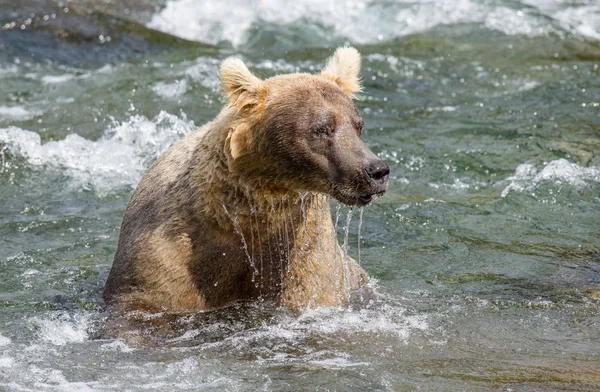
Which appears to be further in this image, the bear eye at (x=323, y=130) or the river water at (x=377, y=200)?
the bear eye at (x=323, y=130)

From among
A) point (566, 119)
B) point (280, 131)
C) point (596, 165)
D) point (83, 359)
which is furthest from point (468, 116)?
point (83, 359)

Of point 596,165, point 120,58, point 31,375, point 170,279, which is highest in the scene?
point 120,58

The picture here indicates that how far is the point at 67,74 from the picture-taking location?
13.5m

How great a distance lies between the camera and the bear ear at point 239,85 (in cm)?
625

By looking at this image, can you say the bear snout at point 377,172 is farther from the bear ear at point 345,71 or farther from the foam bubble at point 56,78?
the foam bubble at point 56,78

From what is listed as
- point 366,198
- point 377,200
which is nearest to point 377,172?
point 366,198

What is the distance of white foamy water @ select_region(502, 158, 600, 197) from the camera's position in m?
9.80

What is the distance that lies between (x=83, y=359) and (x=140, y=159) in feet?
15.5

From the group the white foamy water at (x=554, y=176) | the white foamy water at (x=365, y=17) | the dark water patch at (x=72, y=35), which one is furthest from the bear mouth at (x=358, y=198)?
the white foamy water at (x=365, y=17)

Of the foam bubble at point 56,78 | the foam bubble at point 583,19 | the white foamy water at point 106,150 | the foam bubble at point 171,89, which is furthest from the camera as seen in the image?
the foam bubble at point 583,19

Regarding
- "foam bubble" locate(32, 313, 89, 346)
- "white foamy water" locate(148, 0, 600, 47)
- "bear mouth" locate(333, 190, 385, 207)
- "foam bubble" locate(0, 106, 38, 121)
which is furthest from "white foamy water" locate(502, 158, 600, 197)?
"white foamy water" locate(148, 0, 600, 47)

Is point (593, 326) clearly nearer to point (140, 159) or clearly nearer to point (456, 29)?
point (140, 159)

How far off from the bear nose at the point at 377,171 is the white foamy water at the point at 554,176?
12.9ft

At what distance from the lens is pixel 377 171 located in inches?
235
